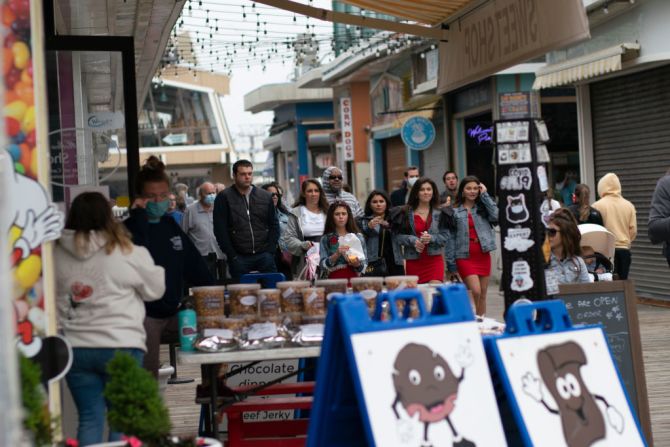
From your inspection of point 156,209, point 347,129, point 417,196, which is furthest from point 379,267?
point 347,129

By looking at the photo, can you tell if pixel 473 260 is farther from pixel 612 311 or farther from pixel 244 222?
pixel 612 311

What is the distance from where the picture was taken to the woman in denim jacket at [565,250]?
8102 millimetres

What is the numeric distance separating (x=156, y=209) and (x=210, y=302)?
892mm

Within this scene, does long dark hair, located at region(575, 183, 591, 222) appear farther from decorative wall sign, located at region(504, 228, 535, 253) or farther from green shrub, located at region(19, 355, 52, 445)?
green shrub, located at region(19, 355, 52, 445)

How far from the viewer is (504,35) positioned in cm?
793

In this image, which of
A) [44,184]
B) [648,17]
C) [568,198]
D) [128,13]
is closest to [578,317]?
[44,184]

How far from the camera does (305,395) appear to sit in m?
8.13

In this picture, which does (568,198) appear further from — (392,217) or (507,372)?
(507,372)

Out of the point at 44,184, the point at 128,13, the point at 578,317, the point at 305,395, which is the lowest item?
the point at 305,395

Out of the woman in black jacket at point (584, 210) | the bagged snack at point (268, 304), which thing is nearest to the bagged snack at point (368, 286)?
the bagged snack at point (268, 304)

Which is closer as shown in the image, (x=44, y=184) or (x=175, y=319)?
(x=44, y=184)

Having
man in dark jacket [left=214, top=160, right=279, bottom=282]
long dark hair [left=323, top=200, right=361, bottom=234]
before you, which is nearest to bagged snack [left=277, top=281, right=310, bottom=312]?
long dark hair [left=323, top=200, right=361, bottom=234]

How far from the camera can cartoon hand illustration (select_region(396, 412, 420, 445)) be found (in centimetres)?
516

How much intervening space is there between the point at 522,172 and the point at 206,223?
7.89 m
